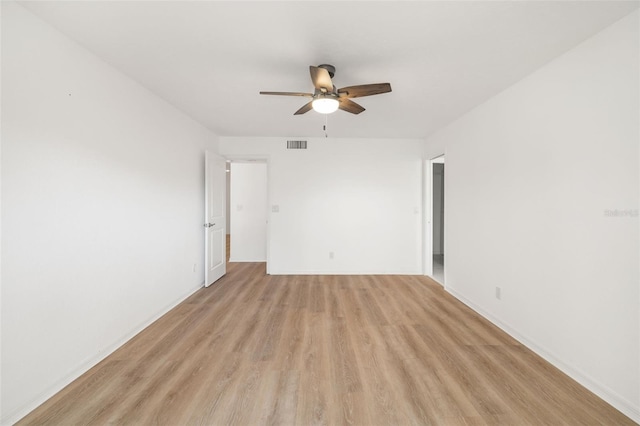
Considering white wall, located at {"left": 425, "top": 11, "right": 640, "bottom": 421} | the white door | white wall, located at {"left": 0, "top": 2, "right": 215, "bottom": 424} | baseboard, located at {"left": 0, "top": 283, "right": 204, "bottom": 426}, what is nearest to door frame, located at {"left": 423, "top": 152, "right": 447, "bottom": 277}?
white wall, located at {"left": 425, "top": 11, "right": 640, "bottom": 421}

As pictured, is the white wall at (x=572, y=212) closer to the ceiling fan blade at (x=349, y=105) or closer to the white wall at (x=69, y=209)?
the ceiling fan blade at (x=349, y=105)

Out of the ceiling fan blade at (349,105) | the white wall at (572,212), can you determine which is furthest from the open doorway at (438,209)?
the ceiling fan blade at (349,105)

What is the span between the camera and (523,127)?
2.54 meters

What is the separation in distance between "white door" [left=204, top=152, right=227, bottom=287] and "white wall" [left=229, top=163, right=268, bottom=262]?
127 centimetres

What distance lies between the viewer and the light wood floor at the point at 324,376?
1.68 meters

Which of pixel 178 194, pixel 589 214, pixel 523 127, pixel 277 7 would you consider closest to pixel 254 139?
pixel 178 194

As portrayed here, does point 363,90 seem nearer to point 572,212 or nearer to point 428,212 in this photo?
point 572,212

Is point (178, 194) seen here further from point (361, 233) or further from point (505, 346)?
point (505, 346)

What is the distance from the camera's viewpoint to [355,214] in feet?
16.3

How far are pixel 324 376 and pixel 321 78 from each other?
2.31 meters

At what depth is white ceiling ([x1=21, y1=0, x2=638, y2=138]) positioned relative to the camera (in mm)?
1642

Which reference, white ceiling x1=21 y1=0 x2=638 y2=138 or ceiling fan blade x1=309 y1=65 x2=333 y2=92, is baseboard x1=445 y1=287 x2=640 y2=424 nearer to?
white ceiling x1=21 y1=0 x2=638 y2=138

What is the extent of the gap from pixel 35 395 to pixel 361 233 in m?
4.27

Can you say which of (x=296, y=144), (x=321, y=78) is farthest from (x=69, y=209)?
(x=296, y=144)
